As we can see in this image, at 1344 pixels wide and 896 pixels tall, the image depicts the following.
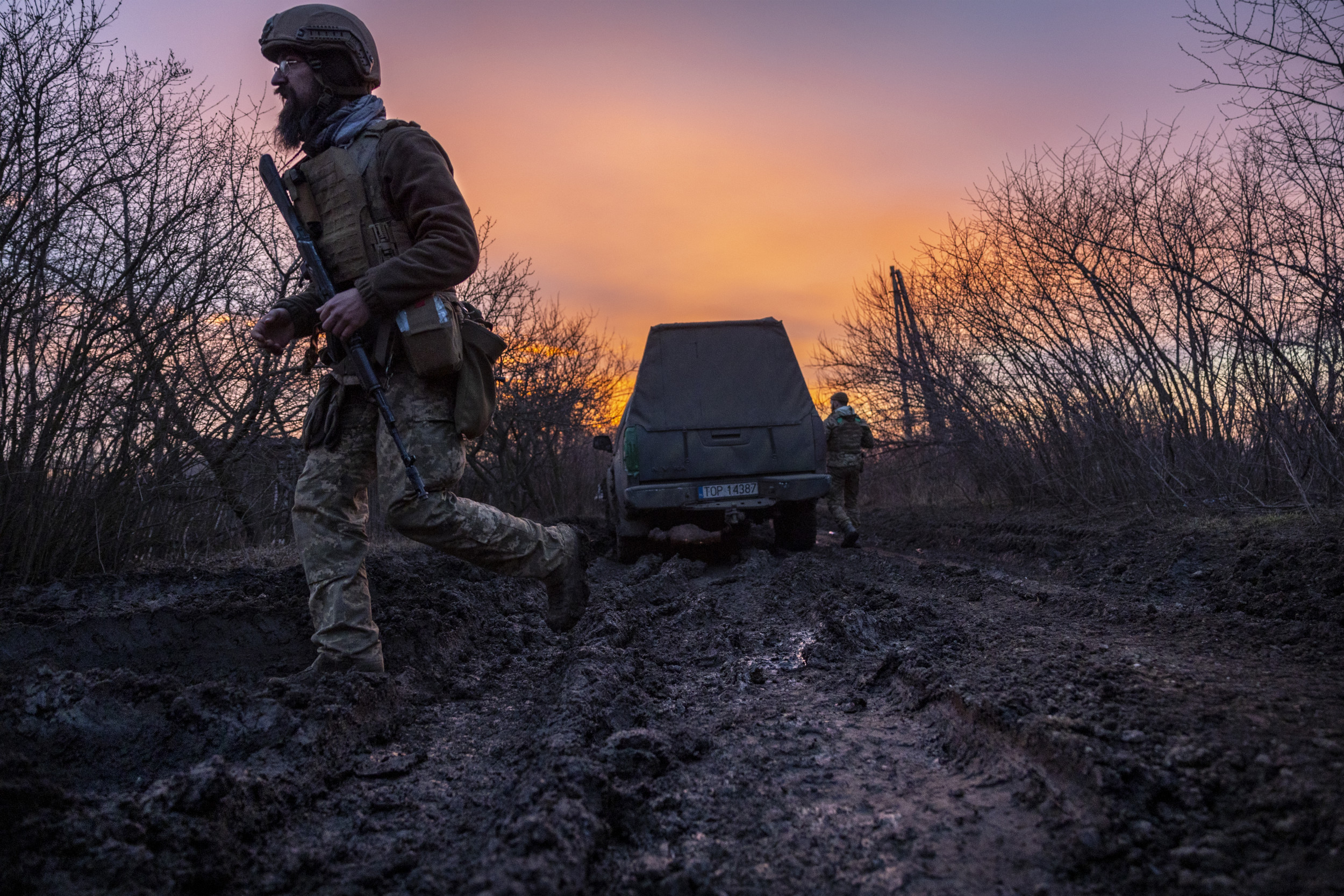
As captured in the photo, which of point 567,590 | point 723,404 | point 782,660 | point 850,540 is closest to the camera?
point 567,590

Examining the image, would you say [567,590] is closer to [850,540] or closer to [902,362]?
[850,540]

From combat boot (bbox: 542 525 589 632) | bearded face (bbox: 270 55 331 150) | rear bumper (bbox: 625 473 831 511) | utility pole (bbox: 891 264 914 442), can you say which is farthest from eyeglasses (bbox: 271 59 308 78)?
utility pole (bbox: 891 264 914 442)

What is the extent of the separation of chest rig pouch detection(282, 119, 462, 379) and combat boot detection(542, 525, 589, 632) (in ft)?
2.83

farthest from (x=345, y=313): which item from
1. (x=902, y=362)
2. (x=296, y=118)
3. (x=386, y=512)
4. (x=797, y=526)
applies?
(x=902, y=362)

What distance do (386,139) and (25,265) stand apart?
12.3 feet

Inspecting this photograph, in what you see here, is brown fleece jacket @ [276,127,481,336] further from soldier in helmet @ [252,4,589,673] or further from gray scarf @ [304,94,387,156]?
gray scarf @ [304,94,387,156]

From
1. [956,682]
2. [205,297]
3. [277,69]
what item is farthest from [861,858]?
[205,297]

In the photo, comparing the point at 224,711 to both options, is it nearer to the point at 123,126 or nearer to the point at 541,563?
the point at 541,563

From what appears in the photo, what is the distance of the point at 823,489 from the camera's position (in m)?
7.85

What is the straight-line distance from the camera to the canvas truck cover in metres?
7.71

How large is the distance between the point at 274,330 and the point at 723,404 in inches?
204

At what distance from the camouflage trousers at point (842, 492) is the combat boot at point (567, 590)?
22.7ft

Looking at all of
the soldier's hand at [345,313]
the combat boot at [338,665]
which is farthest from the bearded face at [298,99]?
the combat boot at [338,665]

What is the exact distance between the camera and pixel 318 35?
3.10m
